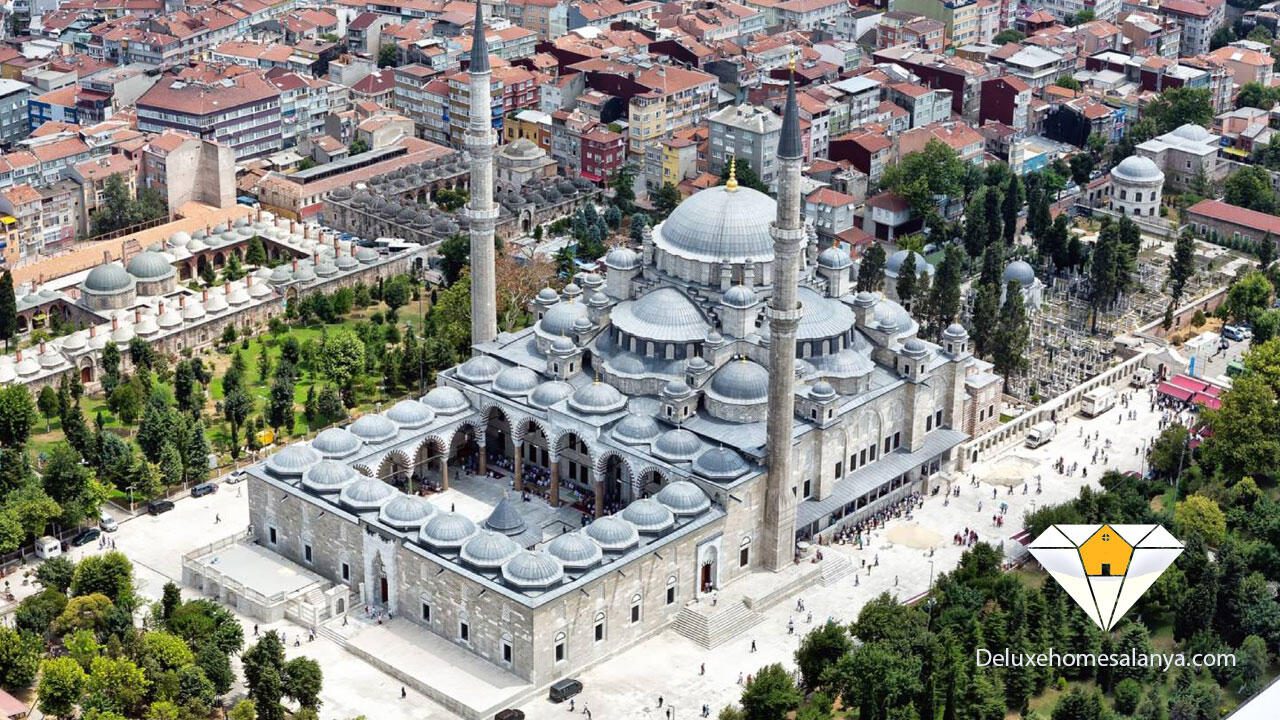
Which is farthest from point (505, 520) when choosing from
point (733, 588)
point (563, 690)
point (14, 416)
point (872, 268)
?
point (872, 268)

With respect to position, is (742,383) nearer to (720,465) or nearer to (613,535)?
(720,465)

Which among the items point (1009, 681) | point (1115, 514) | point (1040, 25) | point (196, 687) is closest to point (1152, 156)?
point (1040, 25)

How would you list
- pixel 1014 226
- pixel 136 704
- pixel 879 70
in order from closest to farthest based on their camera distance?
→ pixel 136 704 < pixel 1014 226 < pixel 879 70

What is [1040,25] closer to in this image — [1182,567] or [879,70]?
[879,70]

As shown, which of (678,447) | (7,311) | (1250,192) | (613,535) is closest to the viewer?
(613,535)

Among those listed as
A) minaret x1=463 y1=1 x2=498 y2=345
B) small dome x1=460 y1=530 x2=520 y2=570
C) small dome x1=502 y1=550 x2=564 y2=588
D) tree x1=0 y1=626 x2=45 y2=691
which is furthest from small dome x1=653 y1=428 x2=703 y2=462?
Result: tree x1=0 y1=626 x2=45 y2=691

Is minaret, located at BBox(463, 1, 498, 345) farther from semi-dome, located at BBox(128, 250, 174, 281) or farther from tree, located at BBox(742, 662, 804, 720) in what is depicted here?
tree, located at BBox(742, 662, 804, 720)
